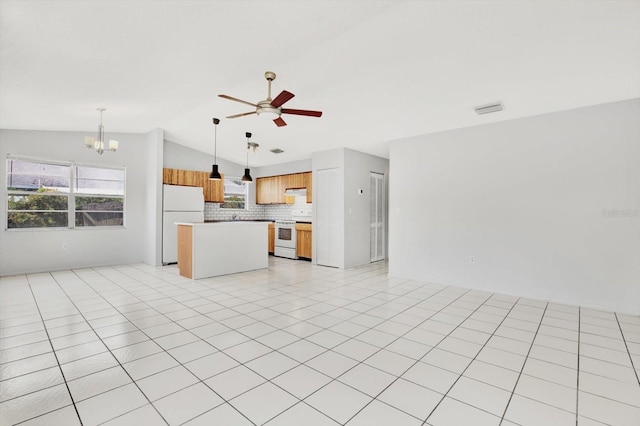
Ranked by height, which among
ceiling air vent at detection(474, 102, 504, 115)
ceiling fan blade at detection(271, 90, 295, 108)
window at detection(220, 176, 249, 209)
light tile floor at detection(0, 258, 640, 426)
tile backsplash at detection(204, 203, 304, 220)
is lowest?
light tile floor at detection(0, 258, 640, 426)

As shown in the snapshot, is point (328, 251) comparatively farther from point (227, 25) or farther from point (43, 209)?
point (43, 209)

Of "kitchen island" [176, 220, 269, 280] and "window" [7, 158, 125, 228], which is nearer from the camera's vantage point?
"kitchen island" [176, 220, 269, 280]

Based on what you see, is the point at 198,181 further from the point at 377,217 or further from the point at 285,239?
the point at 377,217

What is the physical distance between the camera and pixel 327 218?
685 centimetres

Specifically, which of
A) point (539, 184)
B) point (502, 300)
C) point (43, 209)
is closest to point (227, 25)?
point (539, 184)

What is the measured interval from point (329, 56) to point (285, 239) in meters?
5.45

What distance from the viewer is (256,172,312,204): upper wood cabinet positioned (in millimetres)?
7801

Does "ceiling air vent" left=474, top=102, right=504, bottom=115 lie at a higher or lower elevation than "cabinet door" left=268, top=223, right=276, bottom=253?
higher

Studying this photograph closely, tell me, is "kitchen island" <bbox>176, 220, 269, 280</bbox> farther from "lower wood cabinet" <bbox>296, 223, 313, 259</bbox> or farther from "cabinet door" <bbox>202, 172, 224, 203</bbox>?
"cabinet door" <bbox>202, 172, 224, 203</bbox>

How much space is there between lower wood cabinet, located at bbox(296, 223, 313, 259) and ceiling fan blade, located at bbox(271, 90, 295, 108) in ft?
14.3

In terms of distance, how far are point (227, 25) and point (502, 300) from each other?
4.90m

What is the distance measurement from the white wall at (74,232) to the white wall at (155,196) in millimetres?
374

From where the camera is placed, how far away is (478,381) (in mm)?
2221

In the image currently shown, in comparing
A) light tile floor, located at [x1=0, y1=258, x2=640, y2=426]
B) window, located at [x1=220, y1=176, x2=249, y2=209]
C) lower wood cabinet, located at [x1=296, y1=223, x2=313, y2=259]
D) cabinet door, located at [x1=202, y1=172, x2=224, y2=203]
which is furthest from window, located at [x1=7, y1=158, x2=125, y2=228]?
lower wood cabinet, located at [x1=296, y1=223, x2=313, y2=259]
